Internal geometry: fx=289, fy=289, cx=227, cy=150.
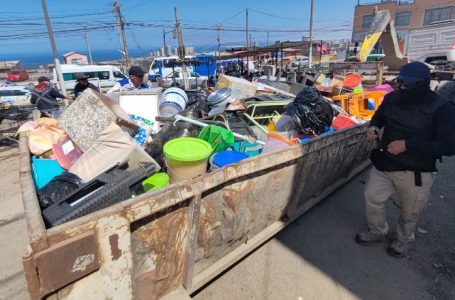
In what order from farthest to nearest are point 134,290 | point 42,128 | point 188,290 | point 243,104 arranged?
point 243,104 → point 42,128 → point 188,290 → point 134,290

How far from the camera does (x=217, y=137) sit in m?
3.00

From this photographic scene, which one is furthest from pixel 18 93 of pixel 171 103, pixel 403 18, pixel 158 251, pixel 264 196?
pixel 403 18

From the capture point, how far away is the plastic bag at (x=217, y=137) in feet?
9.84

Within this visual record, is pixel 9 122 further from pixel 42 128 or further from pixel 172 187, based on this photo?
pixel 172 187

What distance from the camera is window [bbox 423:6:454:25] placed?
49.5 m

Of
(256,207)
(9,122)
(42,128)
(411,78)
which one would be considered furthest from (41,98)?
(411,78)

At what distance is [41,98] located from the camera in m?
7.20

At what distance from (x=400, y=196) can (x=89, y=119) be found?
10.7ft

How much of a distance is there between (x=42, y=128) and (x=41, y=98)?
4.66m

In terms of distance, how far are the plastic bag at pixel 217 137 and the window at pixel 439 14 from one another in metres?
63.3

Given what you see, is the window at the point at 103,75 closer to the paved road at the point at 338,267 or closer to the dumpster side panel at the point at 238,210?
the paved road at the point at 338,267

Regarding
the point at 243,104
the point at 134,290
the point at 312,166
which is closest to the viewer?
Result: the point at 134,290

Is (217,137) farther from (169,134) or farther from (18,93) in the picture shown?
(18,93)

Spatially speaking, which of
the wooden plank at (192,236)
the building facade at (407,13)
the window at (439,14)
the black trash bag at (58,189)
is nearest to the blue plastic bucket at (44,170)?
the black trash bag at (58,189)
